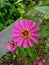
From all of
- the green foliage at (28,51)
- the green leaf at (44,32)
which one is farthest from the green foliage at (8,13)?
the green leaf at (44,32)

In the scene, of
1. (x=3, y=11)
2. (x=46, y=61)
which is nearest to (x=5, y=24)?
(x=3, y=11)

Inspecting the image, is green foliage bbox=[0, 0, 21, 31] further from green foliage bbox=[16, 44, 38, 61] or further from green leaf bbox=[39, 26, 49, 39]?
green leaf bbox=[39, 26, 49, 39]

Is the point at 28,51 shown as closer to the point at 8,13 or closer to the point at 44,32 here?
the point at 44,32

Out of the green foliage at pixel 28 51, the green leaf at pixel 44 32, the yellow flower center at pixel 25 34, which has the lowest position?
the green foliage at pixel 28 51

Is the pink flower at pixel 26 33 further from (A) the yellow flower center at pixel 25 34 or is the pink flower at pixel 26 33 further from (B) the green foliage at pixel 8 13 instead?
(B) the green foliage at pixel 8 13

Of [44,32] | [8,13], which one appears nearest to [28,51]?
[44,32]

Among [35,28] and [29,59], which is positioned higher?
[35,28]

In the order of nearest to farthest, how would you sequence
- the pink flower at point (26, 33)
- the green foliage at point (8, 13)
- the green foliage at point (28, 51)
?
the pink flower at point (26, 33) < the green foliage at point (28, 51) < the green foliage at point (8, 13)

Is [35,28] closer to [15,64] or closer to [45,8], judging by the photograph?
[45,8]
